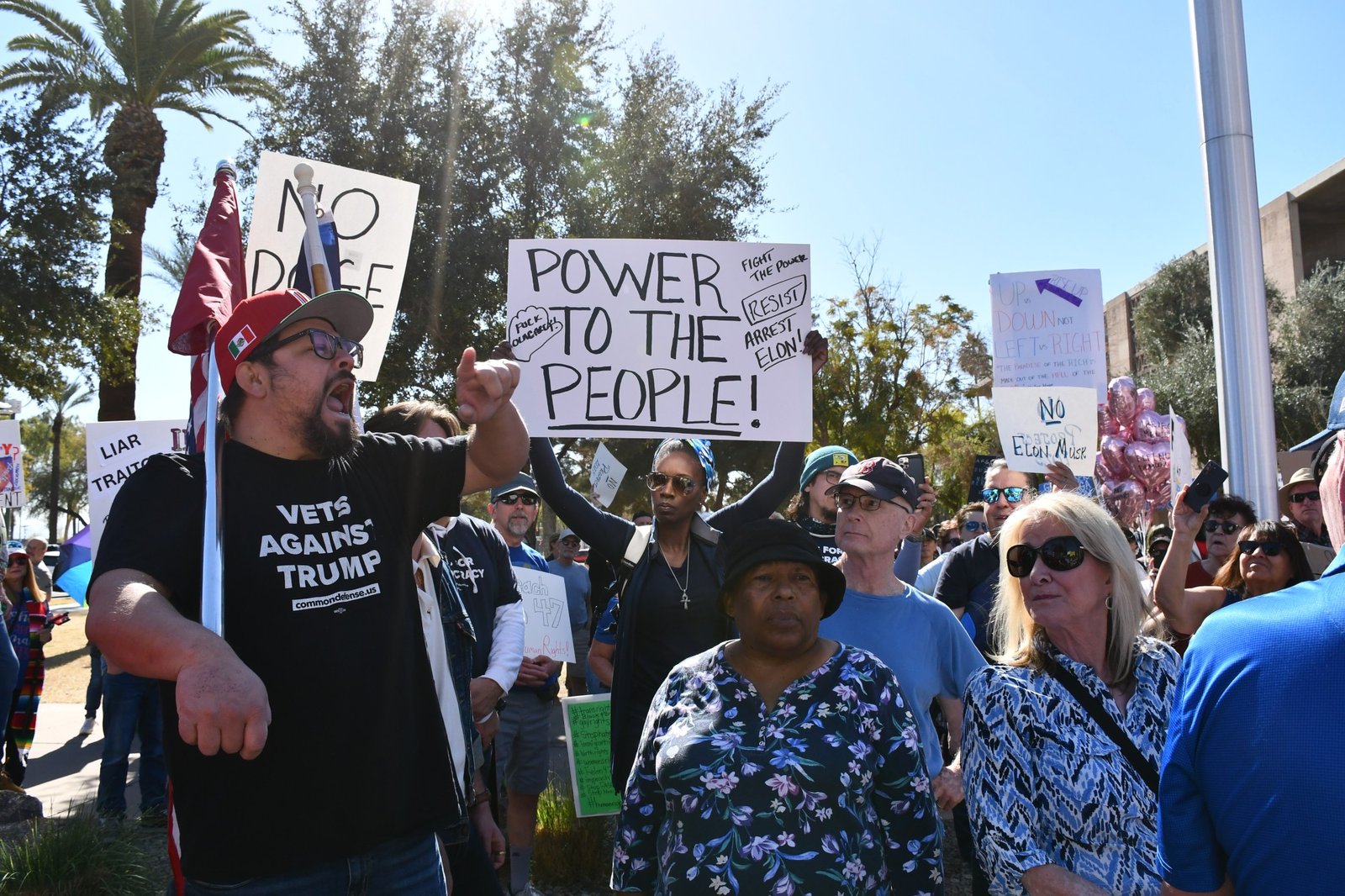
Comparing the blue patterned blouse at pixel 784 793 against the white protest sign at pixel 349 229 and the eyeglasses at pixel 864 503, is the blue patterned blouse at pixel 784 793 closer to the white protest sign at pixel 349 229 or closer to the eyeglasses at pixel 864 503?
the eyeglasses at pixel 864 503

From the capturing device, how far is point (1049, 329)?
8.51m

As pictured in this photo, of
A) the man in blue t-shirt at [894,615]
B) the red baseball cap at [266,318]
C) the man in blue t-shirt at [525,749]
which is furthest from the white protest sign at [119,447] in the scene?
the man in blue t-shirt at [894,615]

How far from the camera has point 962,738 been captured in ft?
8.30

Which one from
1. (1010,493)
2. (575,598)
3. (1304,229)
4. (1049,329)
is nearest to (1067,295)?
(1049,329)

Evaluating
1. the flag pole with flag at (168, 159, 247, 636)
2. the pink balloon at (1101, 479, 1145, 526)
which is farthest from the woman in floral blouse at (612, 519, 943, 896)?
the pink balloon at (1101, 479, 1145, 526)

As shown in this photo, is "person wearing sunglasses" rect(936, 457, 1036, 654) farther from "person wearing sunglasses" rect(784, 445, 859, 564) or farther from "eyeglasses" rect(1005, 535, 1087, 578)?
"eyeglasses" rect(1005, 535, 1087, 578)

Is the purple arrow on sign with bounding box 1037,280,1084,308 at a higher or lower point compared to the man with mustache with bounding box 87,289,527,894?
higher

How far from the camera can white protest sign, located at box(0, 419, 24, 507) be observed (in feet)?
32.1

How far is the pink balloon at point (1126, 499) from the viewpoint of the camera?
325 inches

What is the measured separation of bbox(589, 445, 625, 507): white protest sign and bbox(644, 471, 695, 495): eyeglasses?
10.1ft

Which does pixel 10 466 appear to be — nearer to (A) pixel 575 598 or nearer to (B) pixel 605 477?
(A) pixel 575 598

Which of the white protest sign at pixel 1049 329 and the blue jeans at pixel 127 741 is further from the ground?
the white protest sign at pixel 1049 329

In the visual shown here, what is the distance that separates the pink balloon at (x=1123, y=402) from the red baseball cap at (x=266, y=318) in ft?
26.3

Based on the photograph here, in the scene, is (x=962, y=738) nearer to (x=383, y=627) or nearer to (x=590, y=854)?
(x=383, y=627)
